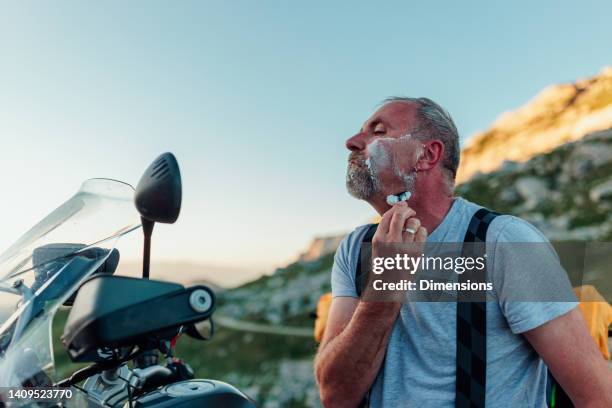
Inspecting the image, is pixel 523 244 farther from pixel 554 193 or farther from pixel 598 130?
pixel 598 130

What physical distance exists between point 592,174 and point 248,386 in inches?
2172

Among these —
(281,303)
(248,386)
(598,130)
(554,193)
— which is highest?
(598,130)

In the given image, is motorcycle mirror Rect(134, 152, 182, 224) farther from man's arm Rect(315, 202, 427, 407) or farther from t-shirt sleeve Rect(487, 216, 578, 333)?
t-shirt sleeve Rect(487, 216, 578, 333)

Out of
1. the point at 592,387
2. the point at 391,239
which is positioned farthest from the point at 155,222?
the point at 592,387

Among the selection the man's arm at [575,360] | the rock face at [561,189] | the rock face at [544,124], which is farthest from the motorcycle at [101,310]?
the rock face at [544,124]

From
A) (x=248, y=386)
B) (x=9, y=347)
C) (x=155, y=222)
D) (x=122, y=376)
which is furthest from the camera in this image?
(x=248, y=386)

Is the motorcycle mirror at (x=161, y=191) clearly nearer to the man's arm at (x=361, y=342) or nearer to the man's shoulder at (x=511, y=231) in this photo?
the man's arm at (x=361, y=342)

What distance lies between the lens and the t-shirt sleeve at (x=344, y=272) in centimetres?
317

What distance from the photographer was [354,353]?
2803 mm

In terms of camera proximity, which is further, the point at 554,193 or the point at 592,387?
the point at 554,193

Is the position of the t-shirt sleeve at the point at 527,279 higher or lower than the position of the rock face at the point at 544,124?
lower

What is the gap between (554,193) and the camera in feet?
229

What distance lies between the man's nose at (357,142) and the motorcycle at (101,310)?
160 centimetres

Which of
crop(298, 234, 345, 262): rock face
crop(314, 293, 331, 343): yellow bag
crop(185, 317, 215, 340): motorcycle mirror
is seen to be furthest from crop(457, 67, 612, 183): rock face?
crop(185, 317, 215, 340): motorcycle mirror
